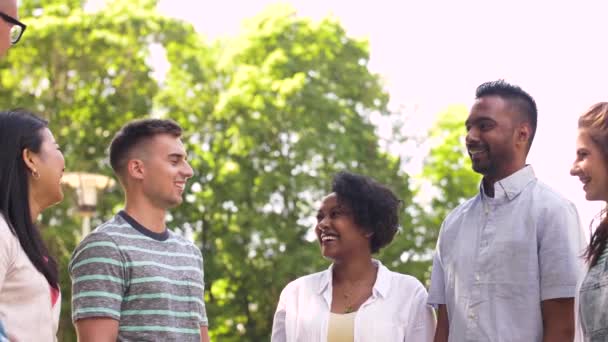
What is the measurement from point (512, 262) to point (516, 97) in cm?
84

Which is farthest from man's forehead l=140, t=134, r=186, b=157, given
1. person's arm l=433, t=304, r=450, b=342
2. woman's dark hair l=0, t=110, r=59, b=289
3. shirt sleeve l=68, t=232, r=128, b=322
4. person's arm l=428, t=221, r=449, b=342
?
person's arm l=433, t=304, r=450, b=342

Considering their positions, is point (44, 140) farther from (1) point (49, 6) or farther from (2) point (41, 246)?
(1) point (49, 6)

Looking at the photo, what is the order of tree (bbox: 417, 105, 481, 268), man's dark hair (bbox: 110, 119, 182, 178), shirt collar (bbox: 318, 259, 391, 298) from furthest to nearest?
tree (bbox: 417, 105, 481, 268), shirt collar (bbox: 318, 259, 391, 298), man's dark hair (bbox: 110, 119, 182, 178)

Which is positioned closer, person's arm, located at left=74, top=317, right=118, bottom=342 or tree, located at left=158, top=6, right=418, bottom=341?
person's arm, located at left=74, top=317, right=118, bottom=342

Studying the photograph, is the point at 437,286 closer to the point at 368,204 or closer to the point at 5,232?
the point at 368,204

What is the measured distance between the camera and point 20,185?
494 centimetres

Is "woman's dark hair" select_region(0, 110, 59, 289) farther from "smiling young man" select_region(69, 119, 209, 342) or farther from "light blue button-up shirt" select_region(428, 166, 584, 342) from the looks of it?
"light blue button-up shirt" select_region(428, 166, 584, 342)

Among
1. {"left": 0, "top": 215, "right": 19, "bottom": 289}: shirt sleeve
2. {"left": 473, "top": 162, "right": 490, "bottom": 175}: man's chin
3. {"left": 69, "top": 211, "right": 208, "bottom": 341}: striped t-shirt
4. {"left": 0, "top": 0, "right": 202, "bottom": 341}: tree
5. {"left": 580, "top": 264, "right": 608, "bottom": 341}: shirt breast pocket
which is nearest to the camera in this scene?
{"left": 0, "top": 215, "right": 19, "bottom": 289}: shirt sleeve

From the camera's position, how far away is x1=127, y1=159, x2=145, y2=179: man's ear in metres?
5.92

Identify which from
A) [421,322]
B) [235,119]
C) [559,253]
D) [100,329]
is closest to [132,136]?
[100,329]

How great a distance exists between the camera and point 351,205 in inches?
265

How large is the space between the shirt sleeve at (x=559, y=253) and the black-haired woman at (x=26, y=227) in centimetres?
227

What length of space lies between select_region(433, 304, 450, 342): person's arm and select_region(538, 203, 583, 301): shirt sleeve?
2.00 ft

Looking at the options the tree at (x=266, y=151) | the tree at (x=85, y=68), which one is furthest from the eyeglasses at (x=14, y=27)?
the tree at (x=85, y=68)
